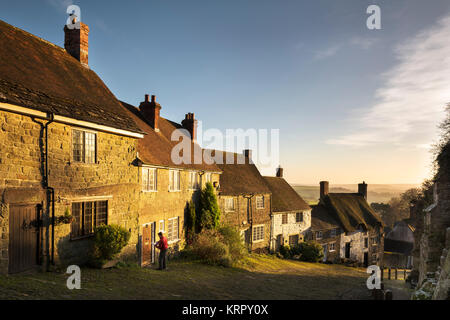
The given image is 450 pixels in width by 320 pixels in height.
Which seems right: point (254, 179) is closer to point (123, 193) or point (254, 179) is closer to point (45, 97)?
point (123, 193)

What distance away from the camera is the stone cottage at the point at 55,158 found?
9789mm

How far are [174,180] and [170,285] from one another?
8.64 metres

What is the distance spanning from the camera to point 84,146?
12336mm

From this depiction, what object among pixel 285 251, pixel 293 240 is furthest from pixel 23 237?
pixel 293 240

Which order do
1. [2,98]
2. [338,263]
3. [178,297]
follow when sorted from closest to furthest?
[2,98]
[178,297]
[338,263]

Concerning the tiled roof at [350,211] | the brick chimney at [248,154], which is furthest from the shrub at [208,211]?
the tiled roof at [350,211]

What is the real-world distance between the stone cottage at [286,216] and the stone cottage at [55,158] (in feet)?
66.1

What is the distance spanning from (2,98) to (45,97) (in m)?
2.10

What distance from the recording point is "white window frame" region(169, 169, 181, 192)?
742 inches

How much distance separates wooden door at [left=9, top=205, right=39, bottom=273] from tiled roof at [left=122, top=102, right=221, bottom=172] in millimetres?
6103

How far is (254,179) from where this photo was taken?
104 feet

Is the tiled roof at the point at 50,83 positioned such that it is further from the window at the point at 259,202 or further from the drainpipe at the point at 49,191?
the window at the point at 259,202

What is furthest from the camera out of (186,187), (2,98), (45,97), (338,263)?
(338,263)
